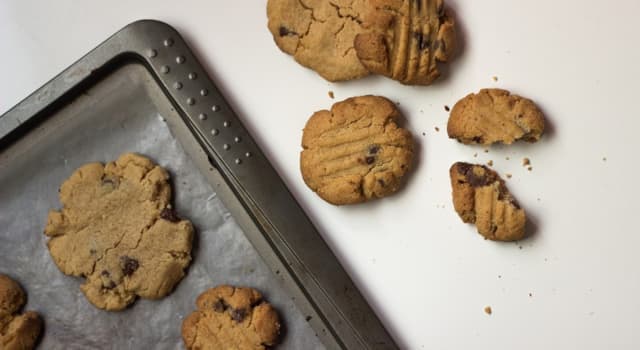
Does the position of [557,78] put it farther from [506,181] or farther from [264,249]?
[264,249]

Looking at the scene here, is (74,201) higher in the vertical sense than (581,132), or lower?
higher

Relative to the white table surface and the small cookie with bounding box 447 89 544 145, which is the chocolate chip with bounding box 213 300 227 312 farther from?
the small cookie with bounding box 447 89 544 145

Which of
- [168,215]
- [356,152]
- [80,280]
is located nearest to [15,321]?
[80,280]

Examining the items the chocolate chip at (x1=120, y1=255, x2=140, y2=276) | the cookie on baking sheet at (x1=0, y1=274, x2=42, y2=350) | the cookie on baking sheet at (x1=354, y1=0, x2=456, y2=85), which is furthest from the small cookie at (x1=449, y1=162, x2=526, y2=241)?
the cookie on baking sheet at (x1=0, y1=274, x2=42, y2=350)

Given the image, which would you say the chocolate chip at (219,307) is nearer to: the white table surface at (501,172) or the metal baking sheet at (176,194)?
the metal baking sheet at (176,194)

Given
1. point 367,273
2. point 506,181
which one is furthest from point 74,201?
point 506,181

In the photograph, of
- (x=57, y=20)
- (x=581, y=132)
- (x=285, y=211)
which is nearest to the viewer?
(x=581, y=132)
